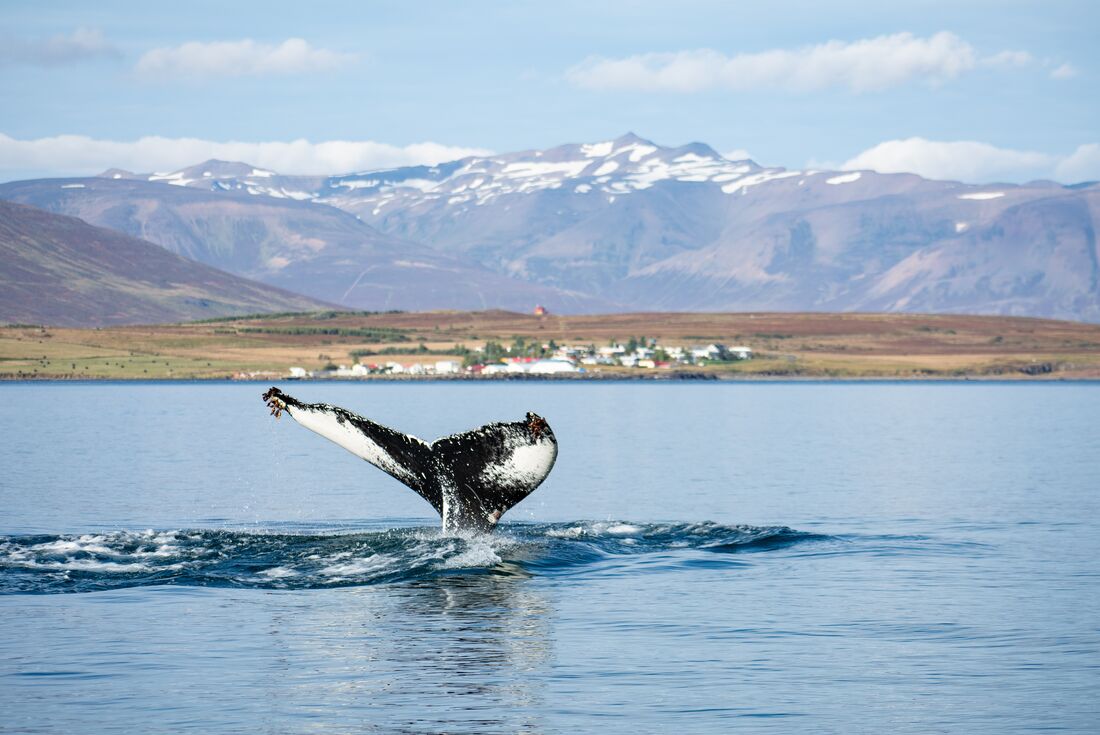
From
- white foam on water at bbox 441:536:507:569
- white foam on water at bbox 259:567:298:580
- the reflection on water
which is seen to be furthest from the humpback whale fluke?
white foam on water at bbox 259:567:298:580

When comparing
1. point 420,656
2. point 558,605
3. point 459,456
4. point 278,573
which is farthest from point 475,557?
point 420,656

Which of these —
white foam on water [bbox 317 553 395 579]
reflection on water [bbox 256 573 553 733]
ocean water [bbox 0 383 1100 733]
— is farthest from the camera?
white foam on water [bbox 317 553 395 579]

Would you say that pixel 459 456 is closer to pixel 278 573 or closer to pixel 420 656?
pixel 420 656

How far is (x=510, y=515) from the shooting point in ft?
142

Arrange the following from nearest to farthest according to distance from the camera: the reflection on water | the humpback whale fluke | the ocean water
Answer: the reflection on water < the ocean water < the humpback whale fluke

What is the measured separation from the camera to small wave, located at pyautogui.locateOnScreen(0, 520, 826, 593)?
30.3m

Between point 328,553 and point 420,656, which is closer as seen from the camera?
point 420,656

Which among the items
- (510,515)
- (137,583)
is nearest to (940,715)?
(137,583)

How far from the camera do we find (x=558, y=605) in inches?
1095

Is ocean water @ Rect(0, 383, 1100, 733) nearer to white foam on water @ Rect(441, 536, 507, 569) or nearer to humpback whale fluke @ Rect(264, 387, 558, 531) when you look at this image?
white foam on water @ Rect(441, 536, 507, 569)

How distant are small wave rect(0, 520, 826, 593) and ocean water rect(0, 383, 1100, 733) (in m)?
0.10

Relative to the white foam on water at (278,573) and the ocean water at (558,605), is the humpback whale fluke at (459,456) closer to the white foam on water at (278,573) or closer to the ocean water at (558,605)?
the ocean water at (558,605)

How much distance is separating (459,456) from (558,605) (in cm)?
341

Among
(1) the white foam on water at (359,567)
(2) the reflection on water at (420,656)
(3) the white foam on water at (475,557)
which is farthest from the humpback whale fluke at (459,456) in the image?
(1) the white foam on water at (359,567)
